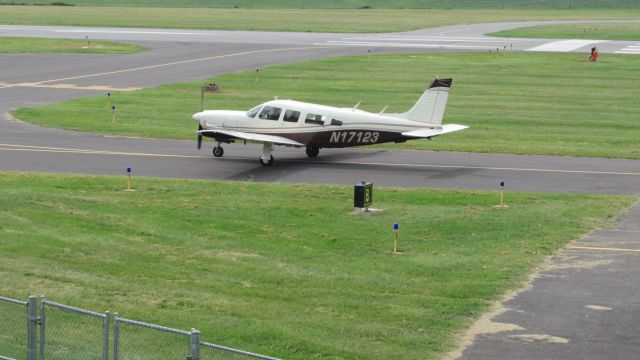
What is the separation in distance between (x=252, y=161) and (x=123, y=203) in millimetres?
10485

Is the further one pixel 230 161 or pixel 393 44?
pixel 393 44

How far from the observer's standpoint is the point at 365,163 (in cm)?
4744

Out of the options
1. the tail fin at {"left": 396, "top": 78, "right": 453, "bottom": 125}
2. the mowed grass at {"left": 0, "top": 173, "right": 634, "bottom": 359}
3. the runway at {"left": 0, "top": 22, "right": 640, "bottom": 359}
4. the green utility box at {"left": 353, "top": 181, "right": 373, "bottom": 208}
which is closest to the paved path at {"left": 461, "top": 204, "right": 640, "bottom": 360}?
the runway at {"left": 0, "top": 22, "right": 640, "bottom": 359}

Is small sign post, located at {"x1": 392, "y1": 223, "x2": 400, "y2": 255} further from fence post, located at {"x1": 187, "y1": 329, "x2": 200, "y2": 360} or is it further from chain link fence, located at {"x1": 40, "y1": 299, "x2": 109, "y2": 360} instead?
fence post, located at {"x1": 187, "y1": 329, "x2": 200, "y2": 360}

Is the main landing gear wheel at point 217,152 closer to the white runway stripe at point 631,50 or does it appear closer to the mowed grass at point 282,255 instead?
the mowed grass at point 282,255

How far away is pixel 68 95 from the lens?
224 ft

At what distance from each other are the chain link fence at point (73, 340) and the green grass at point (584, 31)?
304ft

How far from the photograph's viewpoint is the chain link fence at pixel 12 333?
20.6m

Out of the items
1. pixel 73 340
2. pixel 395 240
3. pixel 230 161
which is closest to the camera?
pixel 73 340

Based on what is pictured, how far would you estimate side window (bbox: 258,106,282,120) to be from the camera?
46.9 m

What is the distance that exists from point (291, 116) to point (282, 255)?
52.5ft

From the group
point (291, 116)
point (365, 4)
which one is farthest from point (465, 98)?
point (365, 4)

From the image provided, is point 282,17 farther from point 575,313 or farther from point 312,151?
point 575,313

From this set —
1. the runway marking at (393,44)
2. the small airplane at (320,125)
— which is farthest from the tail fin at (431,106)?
the runway marking at (393,44)
